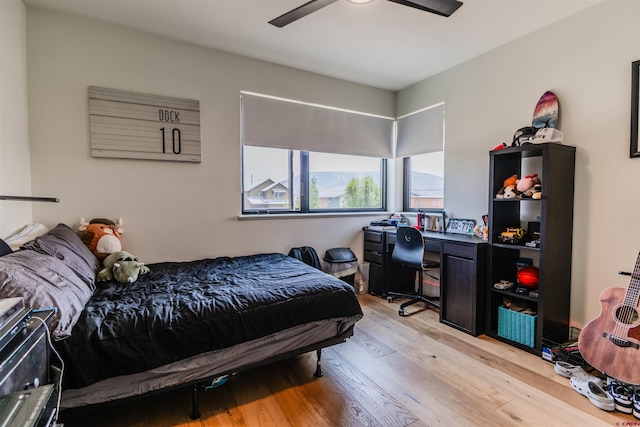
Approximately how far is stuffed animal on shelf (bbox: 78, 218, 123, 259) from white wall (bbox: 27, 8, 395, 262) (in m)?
0.14

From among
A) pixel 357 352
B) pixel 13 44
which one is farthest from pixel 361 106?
pixel 13 44

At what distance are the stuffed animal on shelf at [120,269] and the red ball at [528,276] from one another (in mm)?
3002

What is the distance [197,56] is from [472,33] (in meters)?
2.48

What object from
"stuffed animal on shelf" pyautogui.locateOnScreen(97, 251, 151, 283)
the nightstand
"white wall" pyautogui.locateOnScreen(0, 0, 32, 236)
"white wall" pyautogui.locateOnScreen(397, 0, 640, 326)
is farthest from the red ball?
"white wall" pyautogui.locateOnScreen(0, 0, 32, 236)

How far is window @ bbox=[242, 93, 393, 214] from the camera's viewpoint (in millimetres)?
3271

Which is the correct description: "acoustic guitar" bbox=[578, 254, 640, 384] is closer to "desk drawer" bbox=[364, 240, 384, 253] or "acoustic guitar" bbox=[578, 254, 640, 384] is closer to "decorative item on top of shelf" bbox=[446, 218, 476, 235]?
"decorative item on top of shelf" bbox=[446, 218, 476, 235]

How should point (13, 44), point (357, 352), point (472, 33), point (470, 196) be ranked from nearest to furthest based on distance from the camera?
point (13, 44), point (357, 352), point (472, 33), point (470, 196)

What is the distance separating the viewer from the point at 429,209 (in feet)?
12.4

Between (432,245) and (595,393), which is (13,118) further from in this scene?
(595,393)

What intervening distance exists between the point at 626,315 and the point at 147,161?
3673 millimetres

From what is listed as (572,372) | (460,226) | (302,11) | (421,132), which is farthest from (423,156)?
(572,372)

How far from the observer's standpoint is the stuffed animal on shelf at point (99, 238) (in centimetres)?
240

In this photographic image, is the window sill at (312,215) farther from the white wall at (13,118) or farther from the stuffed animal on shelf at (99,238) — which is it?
the white wall at (13,118)

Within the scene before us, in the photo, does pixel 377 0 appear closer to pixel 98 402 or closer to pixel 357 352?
pixel 357 352
